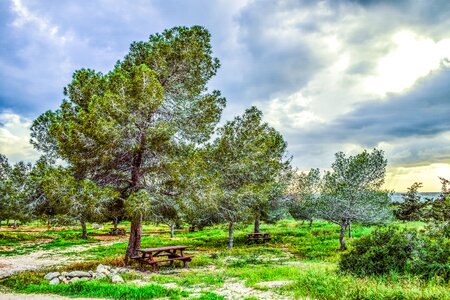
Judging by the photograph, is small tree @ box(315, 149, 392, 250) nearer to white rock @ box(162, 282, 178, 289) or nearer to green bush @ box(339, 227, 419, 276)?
green bush @ box(339, 227, 419, 276)

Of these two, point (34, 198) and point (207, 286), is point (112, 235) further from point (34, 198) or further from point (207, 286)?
point (207, 286)

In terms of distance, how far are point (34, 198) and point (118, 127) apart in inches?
333

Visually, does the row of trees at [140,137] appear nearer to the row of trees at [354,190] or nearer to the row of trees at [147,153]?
the row of trees at [147,153]

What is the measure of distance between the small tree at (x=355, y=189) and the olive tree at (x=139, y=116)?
10.2 metres

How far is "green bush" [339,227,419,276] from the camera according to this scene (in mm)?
11336

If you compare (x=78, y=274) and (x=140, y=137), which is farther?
(x=140, y=137)

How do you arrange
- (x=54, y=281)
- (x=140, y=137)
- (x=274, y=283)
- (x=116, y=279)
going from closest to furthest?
(x=274, y=283) → (x=54, y=281) → (x=116, y=279) → (x=140, y=137)

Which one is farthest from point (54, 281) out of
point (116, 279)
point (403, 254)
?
point (403, 254)

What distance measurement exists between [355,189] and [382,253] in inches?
488

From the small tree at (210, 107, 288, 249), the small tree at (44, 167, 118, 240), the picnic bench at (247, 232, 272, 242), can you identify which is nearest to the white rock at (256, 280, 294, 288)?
the small tree at (44, 167, 118, 240)

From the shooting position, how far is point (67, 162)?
17.7m

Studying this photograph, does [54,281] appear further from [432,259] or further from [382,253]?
[432,259]

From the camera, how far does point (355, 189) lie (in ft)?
77.4

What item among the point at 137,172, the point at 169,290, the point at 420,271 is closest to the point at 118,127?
the point at 137,172
